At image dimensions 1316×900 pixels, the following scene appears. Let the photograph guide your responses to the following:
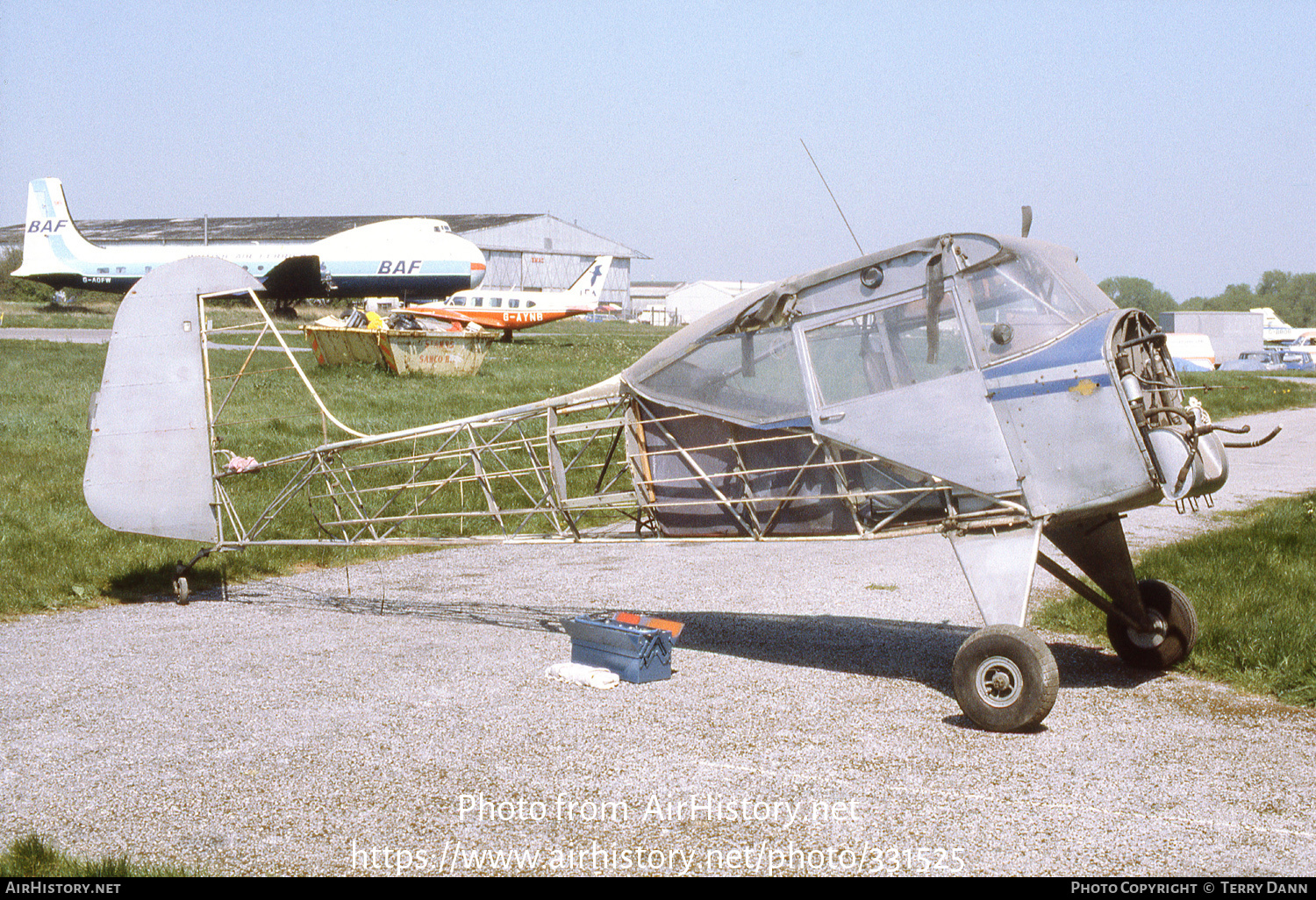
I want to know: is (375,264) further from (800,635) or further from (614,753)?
(614,753)

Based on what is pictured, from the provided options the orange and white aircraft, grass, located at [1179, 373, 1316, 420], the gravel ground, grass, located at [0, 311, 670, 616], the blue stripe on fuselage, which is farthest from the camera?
the orange and white aircraft

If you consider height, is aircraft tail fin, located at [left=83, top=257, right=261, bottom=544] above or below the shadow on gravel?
above

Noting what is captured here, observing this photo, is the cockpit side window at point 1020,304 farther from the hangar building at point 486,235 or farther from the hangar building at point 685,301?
the hangar building at point 685,301

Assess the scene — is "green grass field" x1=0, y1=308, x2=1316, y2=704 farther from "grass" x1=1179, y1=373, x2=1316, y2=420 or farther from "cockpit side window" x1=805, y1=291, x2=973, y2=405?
"grass" x1=1179, y1=373, x2=1316, y2=420

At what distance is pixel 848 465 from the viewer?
7273 millimetres

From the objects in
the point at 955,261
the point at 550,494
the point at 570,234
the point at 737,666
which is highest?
the point at 570,234

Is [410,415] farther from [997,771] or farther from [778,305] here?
[997,771]

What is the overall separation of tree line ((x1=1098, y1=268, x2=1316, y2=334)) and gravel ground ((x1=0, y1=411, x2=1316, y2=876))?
136m

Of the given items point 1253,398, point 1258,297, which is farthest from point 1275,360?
point 1258,297

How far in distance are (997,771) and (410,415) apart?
16.3m

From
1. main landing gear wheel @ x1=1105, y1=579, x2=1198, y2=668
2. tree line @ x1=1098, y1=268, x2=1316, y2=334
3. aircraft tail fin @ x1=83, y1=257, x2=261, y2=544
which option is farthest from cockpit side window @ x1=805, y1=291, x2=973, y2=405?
tree line @ x1=1098, y1=268, x2=1316, y2=334

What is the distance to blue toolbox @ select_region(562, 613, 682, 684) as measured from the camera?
737cm
